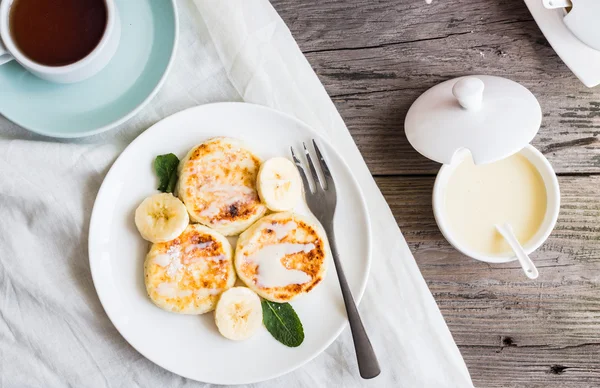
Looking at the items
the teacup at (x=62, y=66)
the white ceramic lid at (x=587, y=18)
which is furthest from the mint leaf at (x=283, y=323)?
the white ceramic lid at (x=587, y=18)

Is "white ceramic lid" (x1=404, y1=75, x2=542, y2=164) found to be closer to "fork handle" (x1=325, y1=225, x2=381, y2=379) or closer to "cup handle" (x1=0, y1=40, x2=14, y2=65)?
"fork handle" (x1=325, y1=225, x2=381, y2=379)

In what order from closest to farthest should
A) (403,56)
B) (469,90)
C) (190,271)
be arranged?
(469,90), (190,271), (403,56)

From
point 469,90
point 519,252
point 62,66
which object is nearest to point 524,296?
point 519,252

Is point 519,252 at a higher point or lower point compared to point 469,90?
lower

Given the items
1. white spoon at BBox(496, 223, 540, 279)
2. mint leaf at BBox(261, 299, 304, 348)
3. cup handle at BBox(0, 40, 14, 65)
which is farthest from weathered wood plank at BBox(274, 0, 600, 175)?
cup handle at BBox(0, 40, 14, 65)

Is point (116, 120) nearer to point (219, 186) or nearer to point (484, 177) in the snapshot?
point (219, 186)

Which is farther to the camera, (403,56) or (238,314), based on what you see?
(403,56)
